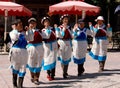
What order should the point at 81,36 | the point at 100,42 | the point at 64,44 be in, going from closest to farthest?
1. the point at 64,44
2. the point at 81,36
3. the point at 100,42

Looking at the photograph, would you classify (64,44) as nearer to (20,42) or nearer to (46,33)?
(46,33)

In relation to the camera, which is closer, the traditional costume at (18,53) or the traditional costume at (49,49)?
the traditional costume at (18,53)

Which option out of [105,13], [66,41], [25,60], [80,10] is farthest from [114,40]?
[25,60]

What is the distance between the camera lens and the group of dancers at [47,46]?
31.5 feet

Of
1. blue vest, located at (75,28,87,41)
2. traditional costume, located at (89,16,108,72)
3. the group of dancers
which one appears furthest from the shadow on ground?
blue vest, located at (75,28,87,41)

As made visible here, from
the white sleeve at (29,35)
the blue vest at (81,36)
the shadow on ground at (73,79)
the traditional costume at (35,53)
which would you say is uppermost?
the white sleeve at (29,35)

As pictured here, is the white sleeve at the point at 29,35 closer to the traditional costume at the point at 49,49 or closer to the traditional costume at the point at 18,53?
the traditional costume at the point at 18,53

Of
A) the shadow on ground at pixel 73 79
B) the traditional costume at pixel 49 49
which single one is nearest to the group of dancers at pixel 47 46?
the traditional costume at pixel 49 49

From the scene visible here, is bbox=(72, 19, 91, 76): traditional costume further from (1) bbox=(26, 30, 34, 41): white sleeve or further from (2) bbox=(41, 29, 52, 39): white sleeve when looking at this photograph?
(1) bbox=(26, 30, 34, 41): white sleeve

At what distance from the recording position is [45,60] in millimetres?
11078

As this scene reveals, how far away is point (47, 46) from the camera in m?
11.0

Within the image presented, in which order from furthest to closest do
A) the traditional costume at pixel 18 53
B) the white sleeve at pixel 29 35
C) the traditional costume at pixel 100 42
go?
the traditional costume at pixel 100 42 → the white sleeve at pixel 29 35 → the traditional costume at pixel 18 53

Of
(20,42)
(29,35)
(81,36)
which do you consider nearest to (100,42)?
(81,36)

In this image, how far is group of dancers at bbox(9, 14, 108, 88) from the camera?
9609mm
